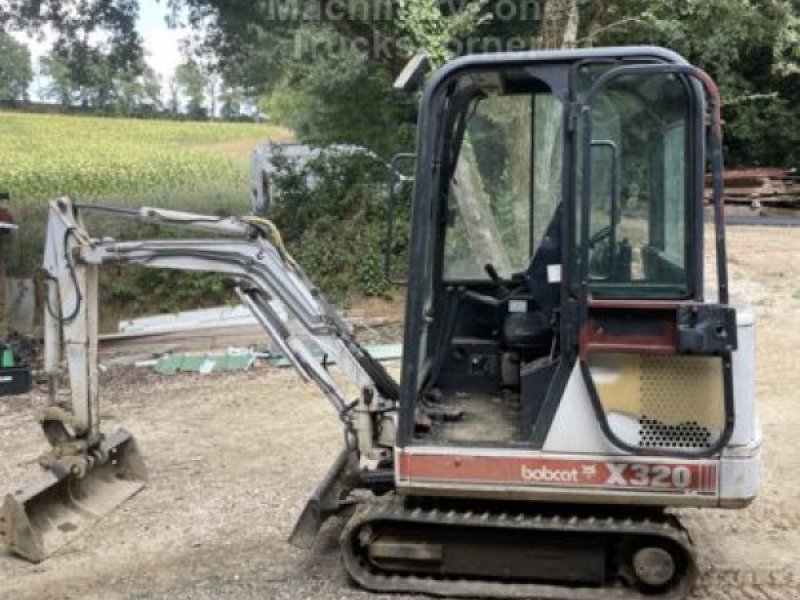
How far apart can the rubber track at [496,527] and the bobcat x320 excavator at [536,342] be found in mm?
12

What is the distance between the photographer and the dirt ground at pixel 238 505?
15.1 feet

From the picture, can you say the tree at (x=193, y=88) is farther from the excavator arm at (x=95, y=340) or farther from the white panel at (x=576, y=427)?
the white panel at (x=576, y=427)

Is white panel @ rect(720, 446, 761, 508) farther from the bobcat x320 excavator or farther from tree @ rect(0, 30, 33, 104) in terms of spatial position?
tree @ rect(0, 30, 33, 104)

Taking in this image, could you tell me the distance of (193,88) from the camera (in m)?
60.9

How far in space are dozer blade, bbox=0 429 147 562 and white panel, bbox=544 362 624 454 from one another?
2.76 metres

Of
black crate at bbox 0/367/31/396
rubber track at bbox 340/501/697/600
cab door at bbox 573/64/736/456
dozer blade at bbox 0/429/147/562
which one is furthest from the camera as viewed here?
black crate at bbox 0/367/31/396

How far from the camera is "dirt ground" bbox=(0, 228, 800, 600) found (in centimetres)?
462

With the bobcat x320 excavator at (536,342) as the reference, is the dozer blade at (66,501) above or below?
below

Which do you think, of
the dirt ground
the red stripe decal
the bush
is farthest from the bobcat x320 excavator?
the bush

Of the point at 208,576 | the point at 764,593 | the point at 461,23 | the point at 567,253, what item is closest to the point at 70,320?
the point at 208,576

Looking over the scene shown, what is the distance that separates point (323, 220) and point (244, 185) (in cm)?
701

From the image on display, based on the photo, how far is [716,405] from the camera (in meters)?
3.98

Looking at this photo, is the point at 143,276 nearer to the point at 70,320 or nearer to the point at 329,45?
the point at 329,45

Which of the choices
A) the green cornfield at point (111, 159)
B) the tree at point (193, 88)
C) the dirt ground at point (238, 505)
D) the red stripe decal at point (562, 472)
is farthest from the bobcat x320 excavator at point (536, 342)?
the green cornfield at point (111, 159)
